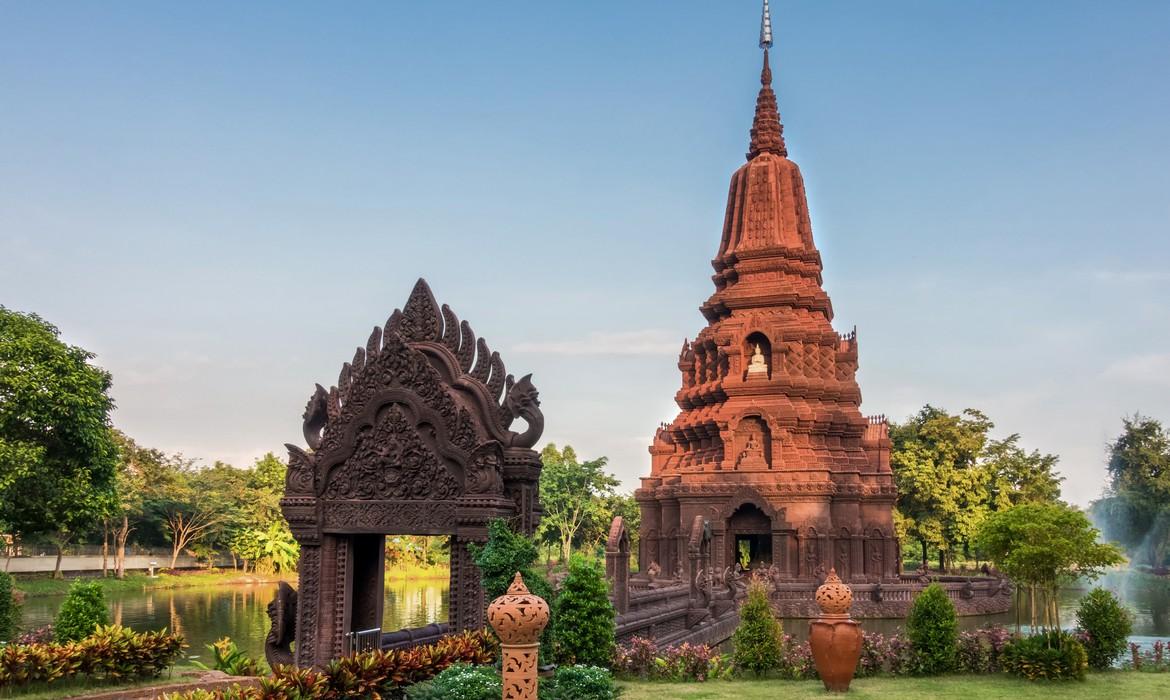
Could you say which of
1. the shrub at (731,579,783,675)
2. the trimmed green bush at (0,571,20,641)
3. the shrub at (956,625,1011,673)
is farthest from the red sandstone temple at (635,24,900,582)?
the trimmed green bush at (0,571,20,641)

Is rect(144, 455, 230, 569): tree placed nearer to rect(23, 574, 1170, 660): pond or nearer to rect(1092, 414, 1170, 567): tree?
rect(23, 574, 1170, 660): pond

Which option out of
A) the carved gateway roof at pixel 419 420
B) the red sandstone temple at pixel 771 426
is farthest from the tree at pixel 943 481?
the carved gateway roof at pixel 419 420

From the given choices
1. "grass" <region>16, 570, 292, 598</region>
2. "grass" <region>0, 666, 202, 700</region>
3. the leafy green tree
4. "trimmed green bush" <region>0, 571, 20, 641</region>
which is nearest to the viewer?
"grass" <region>0, 666, 202, 700</region>

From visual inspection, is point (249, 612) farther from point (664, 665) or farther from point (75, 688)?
point (664, 665)

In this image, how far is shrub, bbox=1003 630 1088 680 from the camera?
13.4m

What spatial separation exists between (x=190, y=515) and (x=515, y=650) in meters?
51.1

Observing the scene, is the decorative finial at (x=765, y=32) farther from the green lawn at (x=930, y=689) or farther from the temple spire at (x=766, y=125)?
the green lawn at (x=930, y=689)

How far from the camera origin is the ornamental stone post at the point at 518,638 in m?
7.72

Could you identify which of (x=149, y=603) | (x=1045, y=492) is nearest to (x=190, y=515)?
(x=149, y=603)

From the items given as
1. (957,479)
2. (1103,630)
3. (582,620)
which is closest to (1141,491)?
(957,479)

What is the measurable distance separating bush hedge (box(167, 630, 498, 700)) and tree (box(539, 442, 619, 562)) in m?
53.7

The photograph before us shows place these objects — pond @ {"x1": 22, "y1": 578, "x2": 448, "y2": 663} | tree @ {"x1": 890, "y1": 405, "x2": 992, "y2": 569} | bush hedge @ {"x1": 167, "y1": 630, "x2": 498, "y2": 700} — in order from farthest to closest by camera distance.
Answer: tree @ {"x1": 890, "y1": 405, "x2": 992, "y2": 569} < pond @ {"x1": 22, "y1": 578, "x2": 448, "y2": 663} < bush hedge @ {"x1": 167, "y1": 630, "x2": 498, "y2": 700}

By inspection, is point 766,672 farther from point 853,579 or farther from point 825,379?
point 825,379

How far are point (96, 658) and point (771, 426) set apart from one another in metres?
26.9
